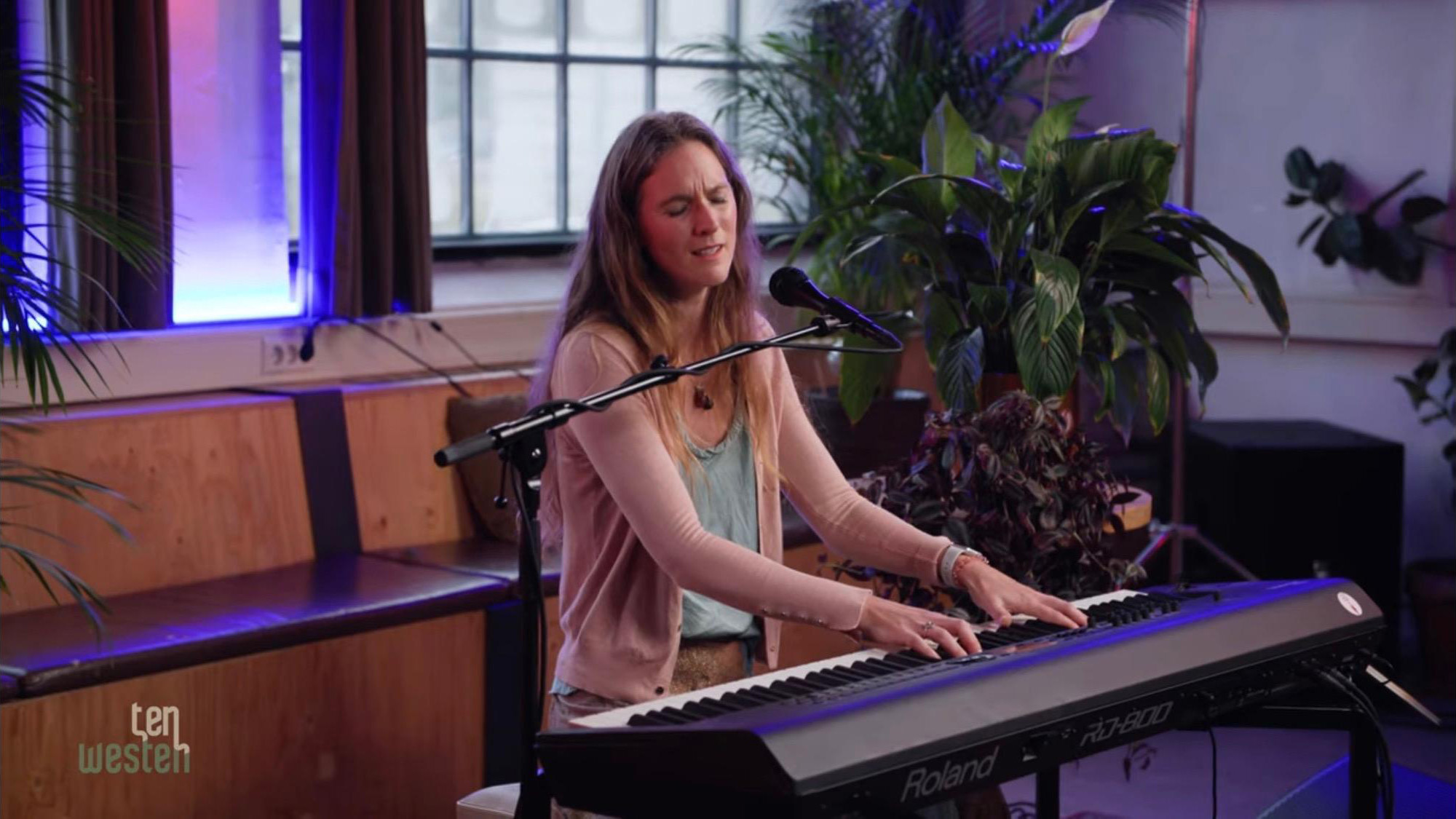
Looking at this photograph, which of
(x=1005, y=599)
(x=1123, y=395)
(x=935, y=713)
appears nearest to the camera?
(x=935, y=713)

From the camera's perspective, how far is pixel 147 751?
116 inches

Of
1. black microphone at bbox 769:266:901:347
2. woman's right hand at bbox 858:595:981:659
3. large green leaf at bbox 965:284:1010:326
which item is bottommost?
woman's right hand at bbox 858:595:981:659

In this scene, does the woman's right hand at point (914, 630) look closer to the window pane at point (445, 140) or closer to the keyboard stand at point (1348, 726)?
the keyboard stand at point (1348, 726)

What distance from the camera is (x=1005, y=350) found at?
3303 millimetres

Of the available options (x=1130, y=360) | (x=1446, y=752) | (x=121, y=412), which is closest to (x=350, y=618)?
(x=121, y=412)

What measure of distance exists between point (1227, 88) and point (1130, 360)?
2414 mm

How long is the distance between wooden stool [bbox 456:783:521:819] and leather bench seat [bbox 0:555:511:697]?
81 cm

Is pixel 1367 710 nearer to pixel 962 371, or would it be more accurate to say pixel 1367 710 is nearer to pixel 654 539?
pixel 654 539

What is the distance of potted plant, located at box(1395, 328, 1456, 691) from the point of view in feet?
15.1

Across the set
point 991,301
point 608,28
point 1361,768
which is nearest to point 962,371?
point 991,301

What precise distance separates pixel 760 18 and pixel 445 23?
1.16 metres

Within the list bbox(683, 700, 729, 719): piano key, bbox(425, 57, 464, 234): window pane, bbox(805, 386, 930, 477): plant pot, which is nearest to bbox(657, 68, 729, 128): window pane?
bbox(425, 57, 464, 234): window pane

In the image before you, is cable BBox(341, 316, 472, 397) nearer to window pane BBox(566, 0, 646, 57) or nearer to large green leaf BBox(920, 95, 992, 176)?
window pane BBox(566, 0, 646, 57)

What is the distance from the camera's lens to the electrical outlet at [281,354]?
12.7 feet
